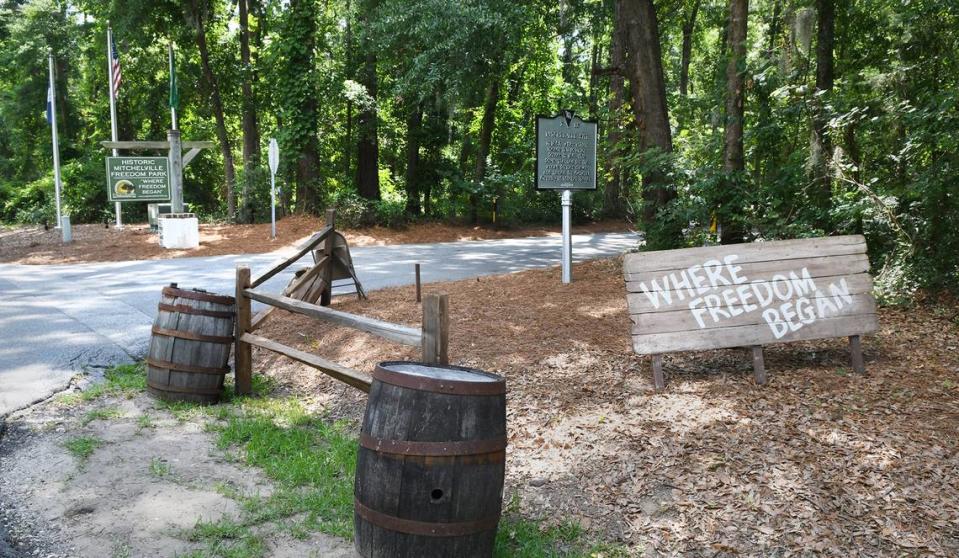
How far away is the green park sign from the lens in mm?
20922

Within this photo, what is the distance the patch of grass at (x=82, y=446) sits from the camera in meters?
5.39

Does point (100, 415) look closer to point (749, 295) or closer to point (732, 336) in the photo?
point (732, 336)

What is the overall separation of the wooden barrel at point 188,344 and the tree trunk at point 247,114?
61.8 ft

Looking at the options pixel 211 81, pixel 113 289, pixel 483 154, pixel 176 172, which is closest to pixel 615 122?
pixel 113 289

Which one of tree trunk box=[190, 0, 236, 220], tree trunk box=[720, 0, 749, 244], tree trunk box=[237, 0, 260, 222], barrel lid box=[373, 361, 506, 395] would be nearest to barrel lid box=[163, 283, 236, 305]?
barrel lid box=[373, 361, 506, 395]

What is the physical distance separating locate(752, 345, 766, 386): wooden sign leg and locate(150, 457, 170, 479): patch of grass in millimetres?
4410

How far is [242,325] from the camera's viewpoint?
6.87 metres

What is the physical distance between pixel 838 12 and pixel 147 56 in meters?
25.0

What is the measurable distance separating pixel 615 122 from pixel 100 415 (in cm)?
1070

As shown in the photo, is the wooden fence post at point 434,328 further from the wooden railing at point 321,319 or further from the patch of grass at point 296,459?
the patch of grass at point 296,459

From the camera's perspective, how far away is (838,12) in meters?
15.6

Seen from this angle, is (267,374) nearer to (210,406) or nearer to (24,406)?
(210,406)

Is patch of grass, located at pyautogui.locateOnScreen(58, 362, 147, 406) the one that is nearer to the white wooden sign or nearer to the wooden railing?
the wooden railing

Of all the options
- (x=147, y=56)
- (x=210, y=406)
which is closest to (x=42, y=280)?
(x=210, y=406)
